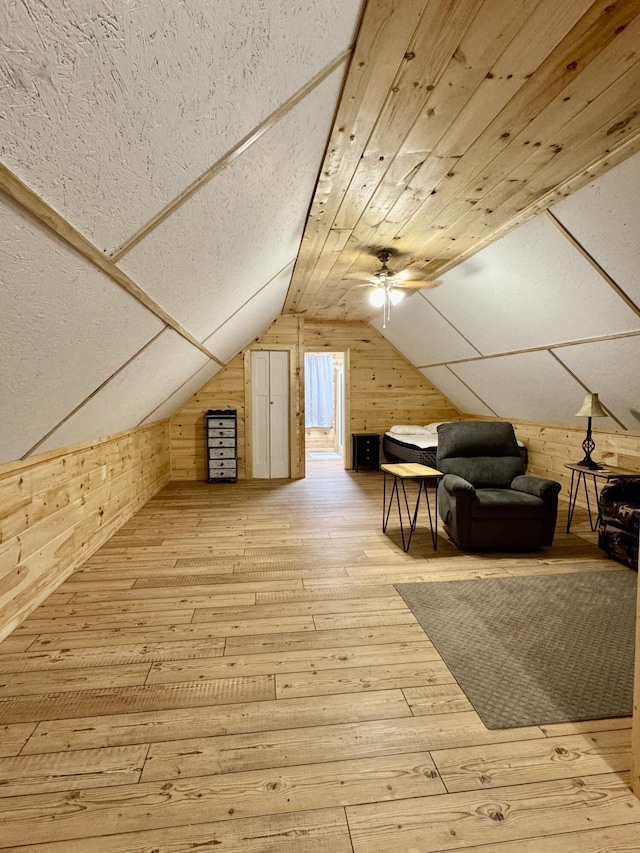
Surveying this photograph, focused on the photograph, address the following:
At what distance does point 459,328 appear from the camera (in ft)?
15.9

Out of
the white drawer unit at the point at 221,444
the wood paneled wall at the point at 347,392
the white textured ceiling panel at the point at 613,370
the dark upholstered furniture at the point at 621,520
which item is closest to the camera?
the dark upholstered furniture at the point at 621,520

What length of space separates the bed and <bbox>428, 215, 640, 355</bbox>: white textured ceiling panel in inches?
59.6

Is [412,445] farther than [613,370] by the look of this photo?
Yes

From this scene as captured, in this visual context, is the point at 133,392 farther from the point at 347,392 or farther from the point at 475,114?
the point at 347,392

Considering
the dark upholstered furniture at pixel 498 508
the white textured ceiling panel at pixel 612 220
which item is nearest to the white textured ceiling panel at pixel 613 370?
the white textured ceiling panel at pixel 612 220

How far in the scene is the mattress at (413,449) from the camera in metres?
5.51

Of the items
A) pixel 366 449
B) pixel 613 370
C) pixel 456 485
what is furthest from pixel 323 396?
pixel 613 370

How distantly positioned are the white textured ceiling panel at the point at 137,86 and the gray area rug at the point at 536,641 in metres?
2.18

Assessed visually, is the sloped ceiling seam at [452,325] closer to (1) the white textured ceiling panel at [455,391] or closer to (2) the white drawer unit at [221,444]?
(1) the white textured ceiling panel at [455,391]

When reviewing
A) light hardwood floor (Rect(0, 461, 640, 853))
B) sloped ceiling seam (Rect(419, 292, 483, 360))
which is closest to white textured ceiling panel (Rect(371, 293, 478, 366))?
sloped ceiling seam (Rect(419, 292, 483, 360))

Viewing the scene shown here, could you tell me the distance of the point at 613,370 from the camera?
3.52m

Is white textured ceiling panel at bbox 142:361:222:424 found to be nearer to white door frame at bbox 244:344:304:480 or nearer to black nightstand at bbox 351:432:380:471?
white door frame at bbox 244:344:304:480

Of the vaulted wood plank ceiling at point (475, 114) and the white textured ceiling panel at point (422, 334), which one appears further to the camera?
the white textured ceiling panel at point (422, 334)

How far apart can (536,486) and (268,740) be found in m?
2.69
